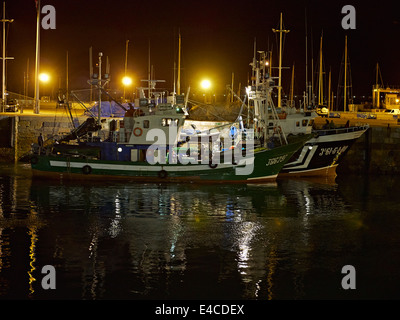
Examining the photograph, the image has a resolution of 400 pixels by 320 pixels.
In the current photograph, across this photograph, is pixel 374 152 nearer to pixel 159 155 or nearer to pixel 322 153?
pixel 322 153

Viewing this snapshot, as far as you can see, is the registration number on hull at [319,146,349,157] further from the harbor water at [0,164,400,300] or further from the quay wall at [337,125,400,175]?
the harbor water at [0,164,400,300]

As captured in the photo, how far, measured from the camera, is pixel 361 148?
36.4 m

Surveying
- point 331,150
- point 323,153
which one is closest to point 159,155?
point 323,153

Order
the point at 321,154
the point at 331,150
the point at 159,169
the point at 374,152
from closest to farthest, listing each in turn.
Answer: the point at 159,169
the point at 321,154
the point at 331,150
the point at 374,152

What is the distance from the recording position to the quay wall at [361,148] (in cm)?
3609

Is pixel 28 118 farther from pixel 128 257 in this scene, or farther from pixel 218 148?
pixel 128 257

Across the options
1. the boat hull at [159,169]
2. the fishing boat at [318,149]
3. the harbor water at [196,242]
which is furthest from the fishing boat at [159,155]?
the fishing boat at [318,149]

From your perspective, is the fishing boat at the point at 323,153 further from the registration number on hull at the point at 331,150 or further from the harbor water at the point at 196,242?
the harbor water at the point at 196,242

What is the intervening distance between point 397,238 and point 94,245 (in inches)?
342

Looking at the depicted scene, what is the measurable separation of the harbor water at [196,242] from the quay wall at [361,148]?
27.5 feet

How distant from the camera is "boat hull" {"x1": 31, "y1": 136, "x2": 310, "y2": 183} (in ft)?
95.6

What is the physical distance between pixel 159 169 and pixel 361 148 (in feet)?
43.8

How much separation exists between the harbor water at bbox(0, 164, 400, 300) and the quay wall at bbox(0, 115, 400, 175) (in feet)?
27.5

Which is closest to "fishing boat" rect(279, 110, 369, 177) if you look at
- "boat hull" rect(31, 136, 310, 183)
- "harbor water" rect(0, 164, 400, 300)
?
"boat hull" rect(31, 136, 310, 183)
